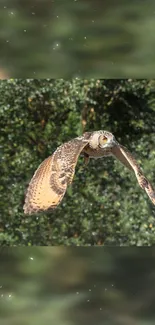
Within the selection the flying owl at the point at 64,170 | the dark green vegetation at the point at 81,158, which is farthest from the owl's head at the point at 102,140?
the dark green vegetation at the point at 81,158

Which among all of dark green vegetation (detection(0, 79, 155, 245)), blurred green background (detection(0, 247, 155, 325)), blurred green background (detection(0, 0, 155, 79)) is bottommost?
blurred green background (detection(0, 247, 155, 325))

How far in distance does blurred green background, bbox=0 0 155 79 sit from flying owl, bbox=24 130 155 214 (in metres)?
0.34

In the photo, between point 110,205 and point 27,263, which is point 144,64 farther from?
point 27,263

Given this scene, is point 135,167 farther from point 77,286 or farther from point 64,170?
point 77,286

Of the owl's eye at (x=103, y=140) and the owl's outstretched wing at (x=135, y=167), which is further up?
the owl's eye at (x=103, y=140)

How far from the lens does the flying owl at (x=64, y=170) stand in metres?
1.23

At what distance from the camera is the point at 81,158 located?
1815 mm

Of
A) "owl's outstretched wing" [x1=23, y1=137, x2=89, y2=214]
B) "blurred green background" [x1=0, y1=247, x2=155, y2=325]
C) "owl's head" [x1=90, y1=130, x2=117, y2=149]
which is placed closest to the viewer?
"owl's outstretched wing" [x1=23, y1=137, x2=89, y2=214]

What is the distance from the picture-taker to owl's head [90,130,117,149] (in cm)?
142

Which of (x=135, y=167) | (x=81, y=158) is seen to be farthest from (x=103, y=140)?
(x=81, y=158)

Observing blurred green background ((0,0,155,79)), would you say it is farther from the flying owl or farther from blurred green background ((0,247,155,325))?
blurred green background ((0,247,155,325))

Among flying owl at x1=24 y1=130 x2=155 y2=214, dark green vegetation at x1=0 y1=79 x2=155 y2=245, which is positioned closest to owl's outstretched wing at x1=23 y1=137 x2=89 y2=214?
flying owl at x1=24 y1=130 x2=155 y2=214

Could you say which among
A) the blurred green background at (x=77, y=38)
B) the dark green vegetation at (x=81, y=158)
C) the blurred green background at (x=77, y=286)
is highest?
the blurred green background at (x=77, y=38)

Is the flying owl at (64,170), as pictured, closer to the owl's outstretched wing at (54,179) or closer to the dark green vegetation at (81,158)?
the owl's outstretched wing at (54,179)
